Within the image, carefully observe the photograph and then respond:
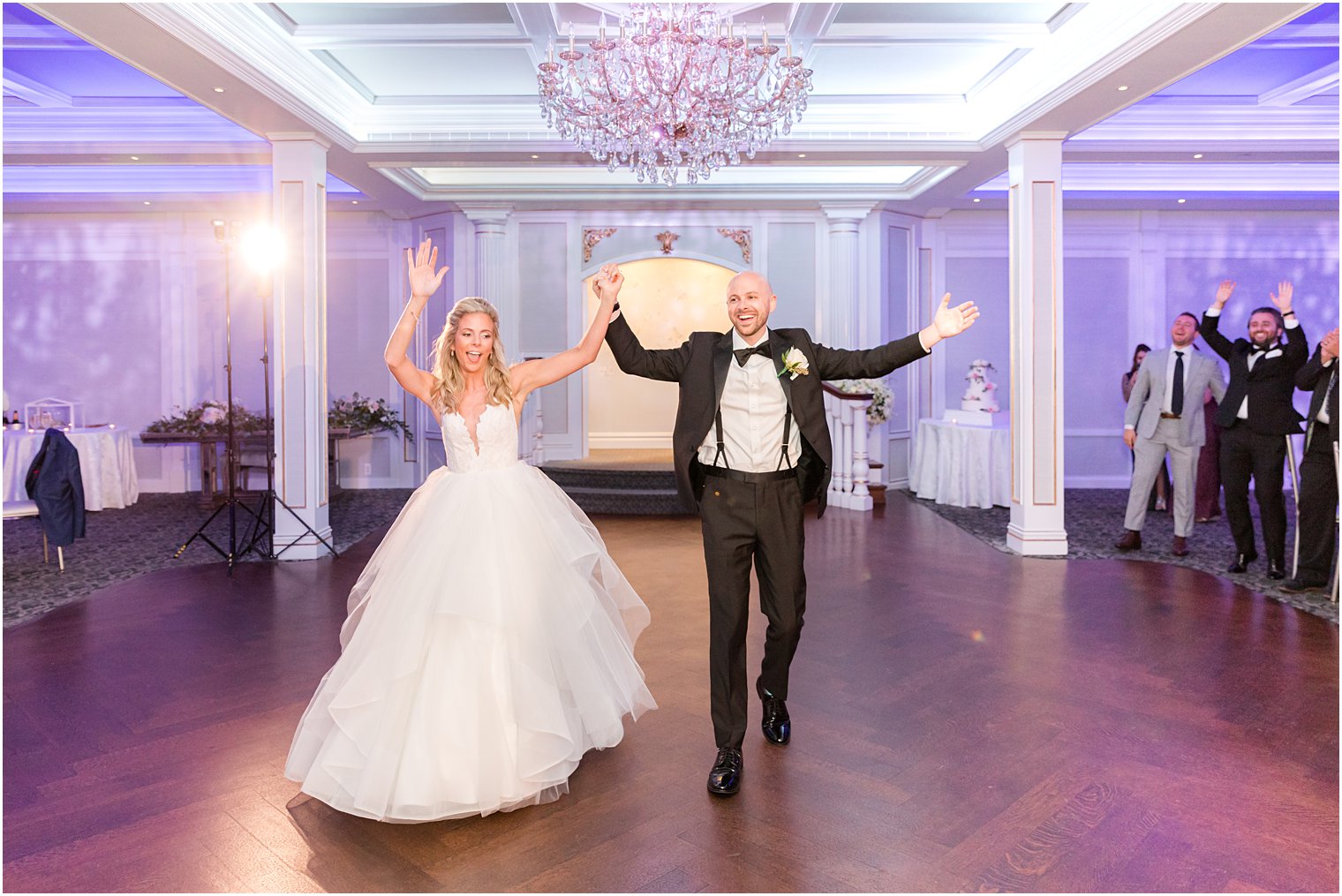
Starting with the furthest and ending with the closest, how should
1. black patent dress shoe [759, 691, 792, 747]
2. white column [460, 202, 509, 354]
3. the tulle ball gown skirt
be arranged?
white column [460, 202, 509, 354]
black patent dress shoe [759, 691, 792, 747]
the tulle ball gown skirt

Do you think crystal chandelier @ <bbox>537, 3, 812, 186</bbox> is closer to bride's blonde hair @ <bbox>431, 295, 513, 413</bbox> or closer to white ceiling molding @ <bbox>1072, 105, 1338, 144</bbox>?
bride's blonde hair @ <bbox>431, 295, 513, 413</bbox>

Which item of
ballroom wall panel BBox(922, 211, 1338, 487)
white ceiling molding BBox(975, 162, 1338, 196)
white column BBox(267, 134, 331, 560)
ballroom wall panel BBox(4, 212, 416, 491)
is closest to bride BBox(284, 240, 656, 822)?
white column BBox(267, 134, 331, 560)

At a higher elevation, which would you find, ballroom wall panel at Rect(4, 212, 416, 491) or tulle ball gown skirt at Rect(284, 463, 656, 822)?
ballroom wall panel at Rect(4, 212, 416, 491)

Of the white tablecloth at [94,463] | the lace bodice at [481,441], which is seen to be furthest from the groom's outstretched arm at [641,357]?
the white tablecloth at [94,463]

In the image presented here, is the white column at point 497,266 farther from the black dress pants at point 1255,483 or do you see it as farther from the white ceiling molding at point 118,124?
the black dress pants at point 1255,483

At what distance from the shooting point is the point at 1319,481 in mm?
5453

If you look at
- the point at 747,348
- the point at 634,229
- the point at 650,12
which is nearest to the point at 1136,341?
the point at 634,229

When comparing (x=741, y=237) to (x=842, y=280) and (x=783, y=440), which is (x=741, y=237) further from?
(x=783, y=440)

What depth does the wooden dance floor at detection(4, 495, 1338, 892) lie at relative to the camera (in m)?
2.38

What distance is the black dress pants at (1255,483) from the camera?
578 cm

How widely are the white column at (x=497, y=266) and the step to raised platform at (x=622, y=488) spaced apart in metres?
1.66

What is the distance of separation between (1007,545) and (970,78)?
376 cm

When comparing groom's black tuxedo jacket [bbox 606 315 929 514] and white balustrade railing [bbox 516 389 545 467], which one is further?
white balustrade railing [bbox 516 389 545 467]

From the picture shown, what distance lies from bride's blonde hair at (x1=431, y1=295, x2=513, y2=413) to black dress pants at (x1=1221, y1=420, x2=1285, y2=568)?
5125 mm
